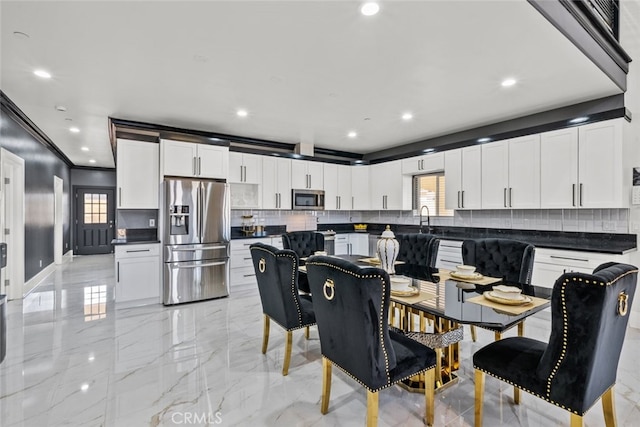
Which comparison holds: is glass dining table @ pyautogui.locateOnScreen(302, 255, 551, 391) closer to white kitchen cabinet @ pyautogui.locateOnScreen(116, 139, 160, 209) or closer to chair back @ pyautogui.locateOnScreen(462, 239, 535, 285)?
chair back @ pyautogui.locateOnScreen(462, 239, 535, 285)

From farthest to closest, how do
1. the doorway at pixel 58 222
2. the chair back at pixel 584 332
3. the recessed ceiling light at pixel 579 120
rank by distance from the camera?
1. the doorway at pixel 58 222
2. the recessed ceiling light at pixel 579 120
3. the chair back at pixel 584 332

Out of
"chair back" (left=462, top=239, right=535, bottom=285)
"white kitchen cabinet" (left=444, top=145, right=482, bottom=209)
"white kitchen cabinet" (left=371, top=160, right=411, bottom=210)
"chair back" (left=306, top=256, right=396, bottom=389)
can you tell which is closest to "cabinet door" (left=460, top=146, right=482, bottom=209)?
"white kitchen cabinet" (left=444, top=145, right=482, bottom=209)

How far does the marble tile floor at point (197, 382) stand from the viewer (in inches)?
79.2

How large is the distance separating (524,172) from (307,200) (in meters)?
3.53

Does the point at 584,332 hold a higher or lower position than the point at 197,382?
higher

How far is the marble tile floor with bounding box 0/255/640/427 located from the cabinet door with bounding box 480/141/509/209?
161cm

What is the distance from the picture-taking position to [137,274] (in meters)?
4.34

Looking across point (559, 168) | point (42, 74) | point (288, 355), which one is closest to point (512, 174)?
point (559, 168)

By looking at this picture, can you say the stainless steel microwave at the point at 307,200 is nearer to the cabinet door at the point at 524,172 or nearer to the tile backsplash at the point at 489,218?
the tile backsplash at the point at 489,218

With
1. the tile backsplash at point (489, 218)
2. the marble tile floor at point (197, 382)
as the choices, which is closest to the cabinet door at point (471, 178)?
the tile backsplash at point (489, 218)

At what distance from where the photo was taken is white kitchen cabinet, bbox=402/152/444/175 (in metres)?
5.39

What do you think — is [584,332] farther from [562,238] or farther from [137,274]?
[137,274]

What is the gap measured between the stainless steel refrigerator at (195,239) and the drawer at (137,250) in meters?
0.17

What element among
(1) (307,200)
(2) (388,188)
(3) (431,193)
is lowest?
(1) (307,200)
